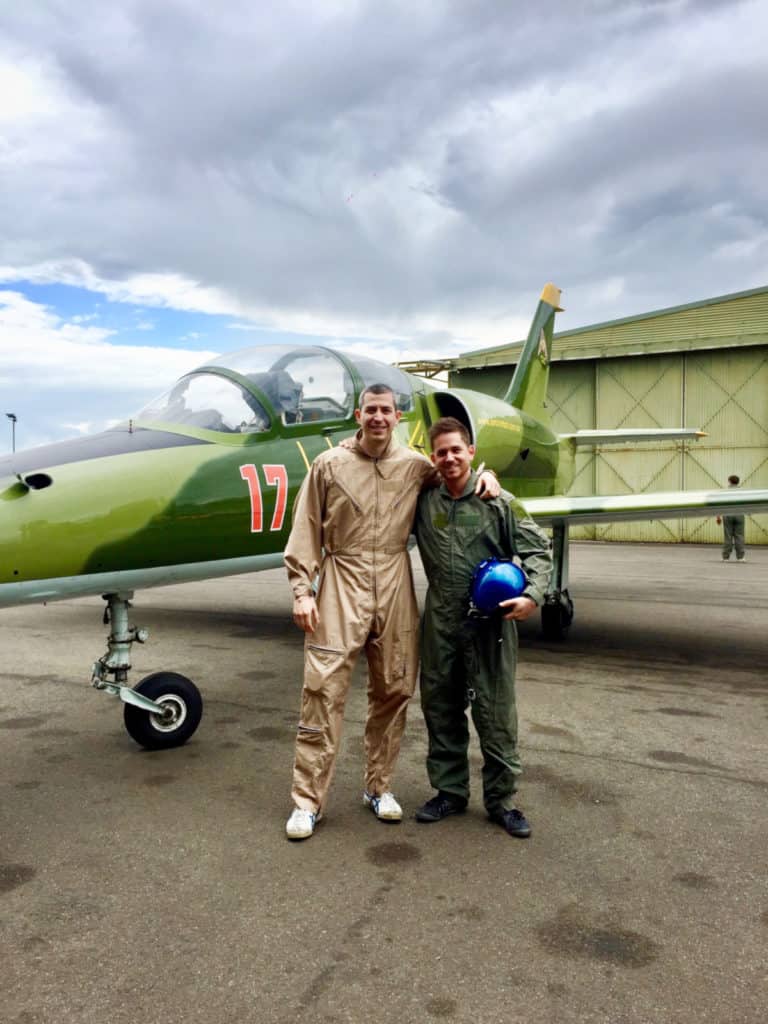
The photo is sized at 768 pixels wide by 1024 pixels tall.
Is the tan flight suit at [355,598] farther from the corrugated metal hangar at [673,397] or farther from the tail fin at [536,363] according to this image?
the corrugated metal hangar at [673,397]

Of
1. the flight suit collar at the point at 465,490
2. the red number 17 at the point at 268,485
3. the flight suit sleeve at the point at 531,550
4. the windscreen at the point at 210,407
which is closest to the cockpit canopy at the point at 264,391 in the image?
the windscreen at the point at 210,407

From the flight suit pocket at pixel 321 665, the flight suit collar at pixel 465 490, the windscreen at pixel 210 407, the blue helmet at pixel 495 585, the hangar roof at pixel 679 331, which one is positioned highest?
the hangar roof at pixel 679 331

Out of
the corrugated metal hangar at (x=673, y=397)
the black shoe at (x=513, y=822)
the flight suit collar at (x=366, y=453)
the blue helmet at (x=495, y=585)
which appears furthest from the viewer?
the corrugated metal hangar at (x=673, y=397)

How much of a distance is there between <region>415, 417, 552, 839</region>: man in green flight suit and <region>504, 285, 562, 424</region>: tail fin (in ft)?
24.7

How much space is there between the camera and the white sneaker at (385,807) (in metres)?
3.40

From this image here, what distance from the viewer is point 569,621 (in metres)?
7.92

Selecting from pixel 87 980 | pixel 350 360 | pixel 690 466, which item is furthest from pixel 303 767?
pixel 690 466

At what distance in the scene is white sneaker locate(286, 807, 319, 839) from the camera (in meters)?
3.22

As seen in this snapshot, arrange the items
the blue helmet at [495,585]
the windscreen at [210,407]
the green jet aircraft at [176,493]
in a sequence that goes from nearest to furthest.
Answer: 1. the blue helmet at [495,585]
2. the green jet aircraft at [176,493]
3. the windscreen at [210,407]

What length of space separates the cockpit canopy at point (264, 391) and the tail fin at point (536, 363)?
517cm

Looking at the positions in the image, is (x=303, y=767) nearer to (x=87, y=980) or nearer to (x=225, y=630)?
(x=87, y=980)

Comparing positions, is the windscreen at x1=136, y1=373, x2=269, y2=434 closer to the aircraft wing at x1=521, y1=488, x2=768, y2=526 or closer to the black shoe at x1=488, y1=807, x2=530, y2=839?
the black shoe at x1=488, y1=807, x2=530, y2=839

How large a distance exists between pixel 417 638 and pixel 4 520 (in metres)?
1.98

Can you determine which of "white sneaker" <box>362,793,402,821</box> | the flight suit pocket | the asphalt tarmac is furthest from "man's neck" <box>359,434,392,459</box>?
the asphalt tarmac
